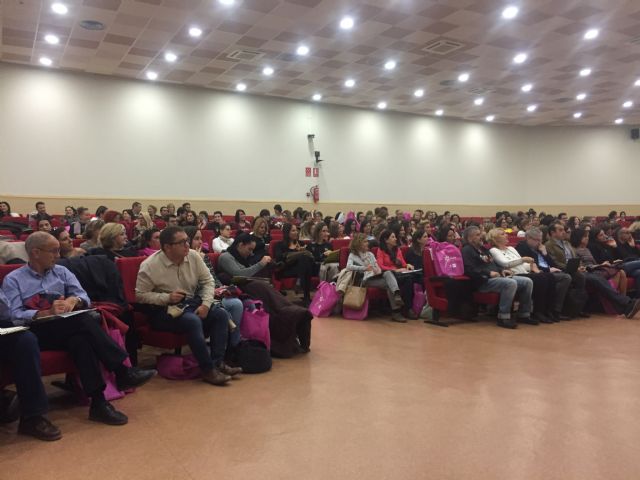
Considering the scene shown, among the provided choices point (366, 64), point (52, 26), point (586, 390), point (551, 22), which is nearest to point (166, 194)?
point (52, 26)

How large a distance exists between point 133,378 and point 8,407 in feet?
2.57

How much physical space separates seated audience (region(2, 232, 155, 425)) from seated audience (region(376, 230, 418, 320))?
12.3 feet

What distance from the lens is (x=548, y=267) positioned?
661 centimetres

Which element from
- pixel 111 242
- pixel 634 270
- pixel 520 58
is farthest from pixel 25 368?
pixel 520 58

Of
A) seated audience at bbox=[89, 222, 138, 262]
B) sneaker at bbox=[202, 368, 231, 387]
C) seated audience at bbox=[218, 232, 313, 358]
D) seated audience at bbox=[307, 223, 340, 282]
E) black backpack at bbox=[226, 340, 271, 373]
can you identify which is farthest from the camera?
seated audience at bbox=[307, 223, 340, 282]

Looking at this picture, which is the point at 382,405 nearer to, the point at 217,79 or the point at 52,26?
the point at 52,26

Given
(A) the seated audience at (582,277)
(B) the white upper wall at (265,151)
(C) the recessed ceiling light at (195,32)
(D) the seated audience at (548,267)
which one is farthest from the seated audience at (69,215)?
(A) the seated audience at (582,277)

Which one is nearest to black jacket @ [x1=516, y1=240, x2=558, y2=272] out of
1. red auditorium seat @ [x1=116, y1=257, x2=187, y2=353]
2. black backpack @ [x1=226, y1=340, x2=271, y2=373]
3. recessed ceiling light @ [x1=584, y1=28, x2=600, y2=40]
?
black backpack @ [x1=226, y1=340, x2=271, y2=373]

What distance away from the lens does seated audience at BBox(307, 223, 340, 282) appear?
6734 millimetres

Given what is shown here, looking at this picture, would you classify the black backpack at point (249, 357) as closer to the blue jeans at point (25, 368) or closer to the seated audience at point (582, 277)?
the blue jeans at point (25, 368)

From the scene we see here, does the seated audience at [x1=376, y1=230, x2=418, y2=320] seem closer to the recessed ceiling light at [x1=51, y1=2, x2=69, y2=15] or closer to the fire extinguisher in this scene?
the recessed ceiling light at [x1=51, y1=2, x2=69, y2=15]

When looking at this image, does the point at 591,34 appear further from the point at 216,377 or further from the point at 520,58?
the point at 216,377

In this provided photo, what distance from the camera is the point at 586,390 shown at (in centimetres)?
361

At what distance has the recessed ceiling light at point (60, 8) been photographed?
8.26m
